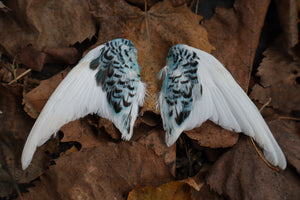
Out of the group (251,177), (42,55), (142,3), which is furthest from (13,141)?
(251,177)

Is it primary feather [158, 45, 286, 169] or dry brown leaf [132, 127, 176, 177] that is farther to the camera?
dry brown leaf [132, 127, 176, 177]

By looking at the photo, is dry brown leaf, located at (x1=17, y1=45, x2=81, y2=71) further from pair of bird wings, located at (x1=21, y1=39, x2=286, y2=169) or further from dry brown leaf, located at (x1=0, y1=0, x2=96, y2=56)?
pair of bird wings, located at (x1=21, y1=39, x2=286, y2=169)

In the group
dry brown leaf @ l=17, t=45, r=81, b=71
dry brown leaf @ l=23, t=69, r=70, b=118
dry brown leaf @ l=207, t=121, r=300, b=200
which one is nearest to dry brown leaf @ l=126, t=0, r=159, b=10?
dry brown leaf @ l=17, t=45, r=81, b=71

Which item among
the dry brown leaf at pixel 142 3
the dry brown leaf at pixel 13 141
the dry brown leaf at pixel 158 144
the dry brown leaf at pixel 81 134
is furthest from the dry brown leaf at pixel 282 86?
the dry brown leaf at pixel 13 141

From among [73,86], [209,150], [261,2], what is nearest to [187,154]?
[209,150]

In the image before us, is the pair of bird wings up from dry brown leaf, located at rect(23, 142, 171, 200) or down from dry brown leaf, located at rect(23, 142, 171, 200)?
up

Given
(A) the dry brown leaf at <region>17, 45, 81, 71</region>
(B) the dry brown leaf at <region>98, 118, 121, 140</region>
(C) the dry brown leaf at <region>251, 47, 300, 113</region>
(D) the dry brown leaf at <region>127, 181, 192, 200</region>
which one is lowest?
(D) the dry brown leaf at <region>127, 181, 192, 200</region>
